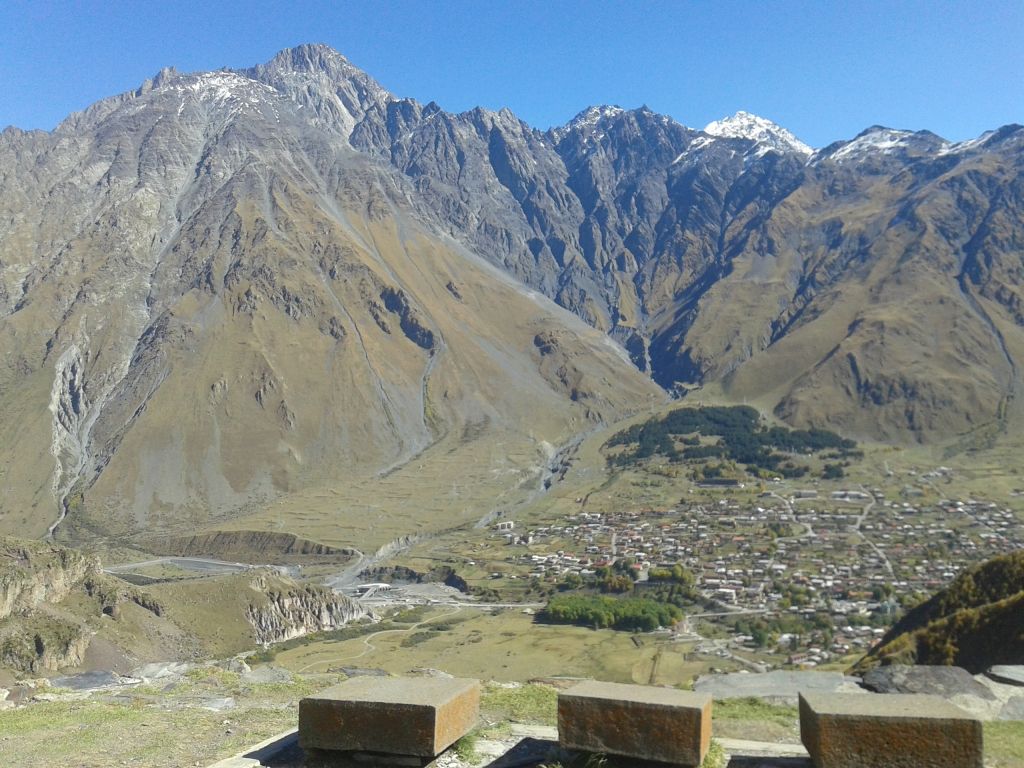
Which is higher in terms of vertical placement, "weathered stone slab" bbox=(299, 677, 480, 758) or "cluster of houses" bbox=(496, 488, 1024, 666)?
"weathered stone slab" bbox=(299, 677, 480, 758)

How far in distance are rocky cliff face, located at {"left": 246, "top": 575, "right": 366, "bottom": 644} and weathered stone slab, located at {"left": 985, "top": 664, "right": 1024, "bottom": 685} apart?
63953mm

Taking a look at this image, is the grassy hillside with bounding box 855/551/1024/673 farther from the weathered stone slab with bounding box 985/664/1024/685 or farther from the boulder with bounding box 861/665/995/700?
the boulder with bounding box 861/665/995/700

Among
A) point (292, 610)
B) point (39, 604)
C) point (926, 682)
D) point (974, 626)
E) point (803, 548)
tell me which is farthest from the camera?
point (803, 548)

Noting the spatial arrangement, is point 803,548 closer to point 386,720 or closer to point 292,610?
point 292,610

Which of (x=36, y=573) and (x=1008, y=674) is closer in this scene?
(x=1008, y=674)

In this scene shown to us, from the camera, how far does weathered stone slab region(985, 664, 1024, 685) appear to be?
14.0 meters

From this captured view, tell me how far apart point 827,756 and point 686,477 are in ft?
497

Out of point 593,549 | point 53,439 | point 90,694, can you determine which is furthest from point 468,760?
point 53,439

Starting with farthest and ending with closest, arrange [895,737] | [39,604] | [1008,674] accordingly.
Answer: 1. [39,604]
2. [1008,674]
3. [895,737]

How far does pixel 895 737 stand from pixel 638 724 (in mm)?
2403

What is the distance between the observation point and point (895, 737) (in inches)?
300

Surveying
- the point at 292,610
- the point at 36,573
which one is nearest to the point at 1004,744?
the point at 36,573

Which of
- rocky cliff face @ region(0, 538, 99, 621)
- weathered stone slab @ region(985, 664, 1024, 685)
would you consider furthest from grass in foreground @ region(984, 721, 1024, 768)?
rocky cliff face @ region(0, 538, 99, 621)

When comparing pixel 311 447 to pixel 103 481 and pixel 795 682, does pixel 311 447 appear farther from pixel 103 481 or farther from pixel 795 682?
pixel 795 682
